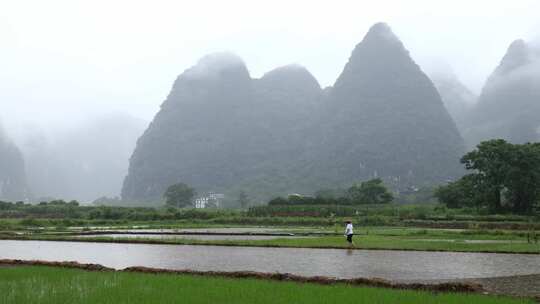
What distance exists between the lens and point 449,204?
6103 cm

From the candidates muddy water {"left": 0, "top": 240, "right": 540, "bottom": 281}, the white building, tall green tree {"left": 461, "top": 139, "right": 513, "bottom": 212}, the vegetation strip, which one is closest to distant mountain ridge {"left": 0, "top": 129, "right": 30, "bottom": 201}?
the white building

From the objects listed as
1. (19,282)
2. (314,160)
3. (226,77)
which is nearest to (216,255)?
(19,282)

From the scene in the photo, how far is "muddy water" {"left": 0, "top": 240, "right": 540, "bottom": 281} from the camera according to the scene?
15.3m

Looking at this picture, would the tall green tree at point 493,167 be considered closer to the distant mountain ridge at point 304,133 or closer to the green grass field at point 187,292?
the green grass field at point 187,292

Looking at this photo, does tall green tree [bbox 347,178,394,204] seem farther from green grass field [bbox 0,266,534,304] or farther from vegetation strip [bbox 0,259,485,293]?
green grass field [bbox 0,266,534,304]

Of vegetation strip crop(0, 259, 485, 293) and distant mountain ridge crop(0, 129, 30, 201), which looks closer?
vegetation strip crop(0, 259, 485, 293)

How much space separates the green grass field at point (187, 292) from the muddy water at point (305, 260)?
2.96m

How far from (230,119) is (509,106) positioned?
9085cm

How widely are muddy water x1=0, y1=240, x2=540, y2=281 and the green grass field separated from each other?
2.96 m

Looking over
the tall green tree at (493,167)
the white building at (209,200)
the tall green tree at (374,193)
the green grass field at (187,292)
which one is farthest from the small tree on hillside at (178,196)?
the green grass field at (187,292)

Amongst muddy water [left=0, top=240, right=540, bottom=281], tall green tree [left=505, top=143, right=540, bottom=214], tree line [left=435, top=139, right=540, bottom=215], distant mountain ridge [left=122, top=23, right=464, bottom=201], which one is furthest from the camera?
distant mountain ridge [left=122, top=23, right=464, bottom=201]

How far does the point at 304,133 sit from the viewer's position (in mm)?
174125

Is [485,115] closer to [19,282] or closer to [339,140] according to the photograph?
[339,140]

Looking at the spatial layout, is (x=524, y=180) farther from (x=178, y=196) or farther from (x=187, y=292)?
(x=178, y=196)
